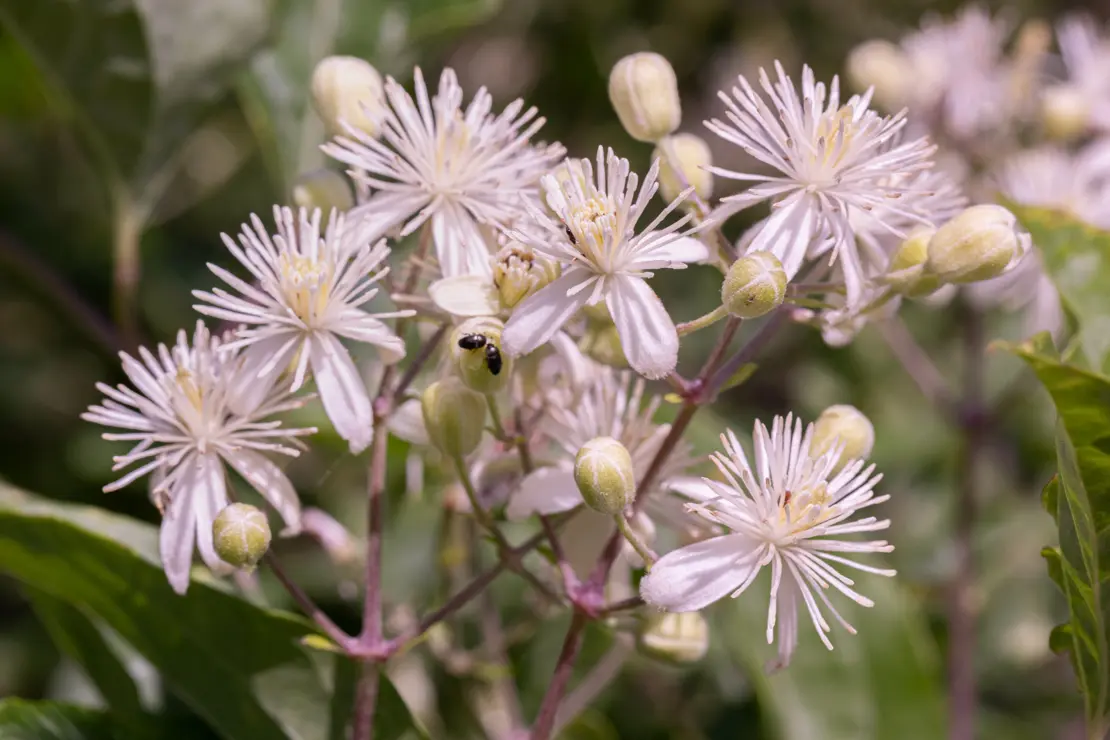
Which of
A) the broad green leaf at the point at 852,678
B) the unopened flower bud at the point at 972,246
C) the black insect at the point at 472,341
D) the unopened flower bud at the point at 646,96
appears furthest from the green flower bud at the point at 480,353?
the broad green leaf at the point at 852,678

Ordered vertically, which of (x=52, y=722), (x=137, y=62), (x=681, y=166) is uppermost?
(x=137, y=62)

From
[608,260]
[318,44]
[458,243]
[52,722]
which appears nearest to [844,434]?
[608,260]

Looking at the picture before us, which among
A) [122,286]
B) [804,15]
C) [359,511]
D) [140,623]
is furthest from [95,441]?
[804,15]

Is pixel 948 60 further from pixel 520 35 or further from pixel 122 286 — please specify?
pixel 122 286

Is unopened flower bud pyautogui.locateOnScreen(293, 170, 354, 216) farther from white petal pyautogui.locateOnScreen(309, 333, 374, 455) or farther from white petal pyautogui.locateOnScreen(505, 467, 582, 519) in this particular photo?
white petal pyautogui.locateOnScreen(505, 467, 582, 519)

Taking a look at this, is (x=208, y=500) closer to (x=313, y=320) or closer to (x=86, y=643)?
(x=313, y=320)

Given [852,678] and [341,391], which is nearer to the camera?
[341,391]

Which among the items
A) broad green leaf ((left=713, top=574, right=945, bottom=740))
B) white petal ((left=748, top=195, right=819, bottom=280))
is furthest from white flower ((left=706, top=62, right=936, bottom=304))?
broad green leaf ((left=713, top=574, right=945, bottom=740))
